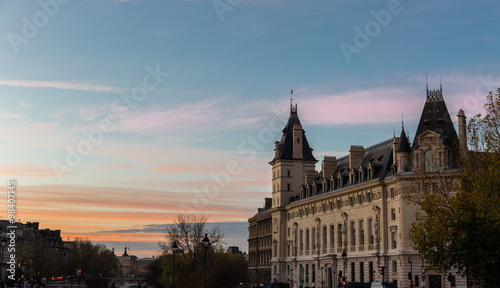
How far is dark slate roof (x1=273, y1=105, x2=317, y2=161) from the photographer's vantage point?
12291 cm

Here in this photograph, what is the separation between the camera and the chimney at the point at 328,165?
10981 cm

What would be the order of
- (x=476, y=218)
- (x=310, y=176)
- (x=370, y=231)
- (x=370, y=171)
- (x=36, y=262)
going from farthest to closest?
(x=36, y=262) → (x=310, y=176) → (x=370, y=171) → (x=370, y=231) → (x=476, y=218)

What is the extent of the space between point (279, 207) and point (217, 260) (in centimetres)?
2641

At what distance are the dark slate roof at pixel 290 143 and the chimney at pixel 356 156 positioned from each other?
2492cm

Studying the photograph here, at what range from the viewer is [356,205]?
9025cm

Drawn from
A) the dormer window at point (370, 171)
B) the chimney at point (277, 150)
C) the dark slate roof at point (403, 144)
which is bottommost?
the dormer window at point (370, 171)

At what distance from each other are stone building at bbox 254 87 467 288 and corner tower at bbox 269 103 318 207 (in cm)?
18

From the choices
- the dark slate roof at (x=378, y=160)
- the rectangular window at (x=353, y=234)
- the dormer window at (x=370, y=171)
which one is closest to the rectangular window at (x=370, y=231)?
the rectangular window at (x=353, y=234)

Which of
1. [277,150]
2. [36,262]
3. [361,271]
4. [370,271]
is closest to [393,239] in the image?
[370,271]

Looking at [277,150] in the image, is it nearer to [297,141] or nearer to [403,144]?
[297,141]

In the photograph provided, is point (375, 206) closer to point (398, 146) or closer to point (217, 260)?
point (398, 146)

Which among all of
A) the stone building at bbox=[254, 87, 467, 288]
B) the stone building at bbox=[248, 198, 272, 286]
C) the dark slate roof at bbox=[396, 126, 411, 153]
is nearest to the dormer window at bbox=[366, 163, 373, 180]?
the stone building at bbox=[254, 87, 467, 288]

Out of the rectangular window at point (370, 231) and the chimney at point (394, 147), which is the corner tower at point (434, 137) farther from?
the rectangular window at point (370, 231)

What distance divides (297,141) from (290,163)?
4306mm
